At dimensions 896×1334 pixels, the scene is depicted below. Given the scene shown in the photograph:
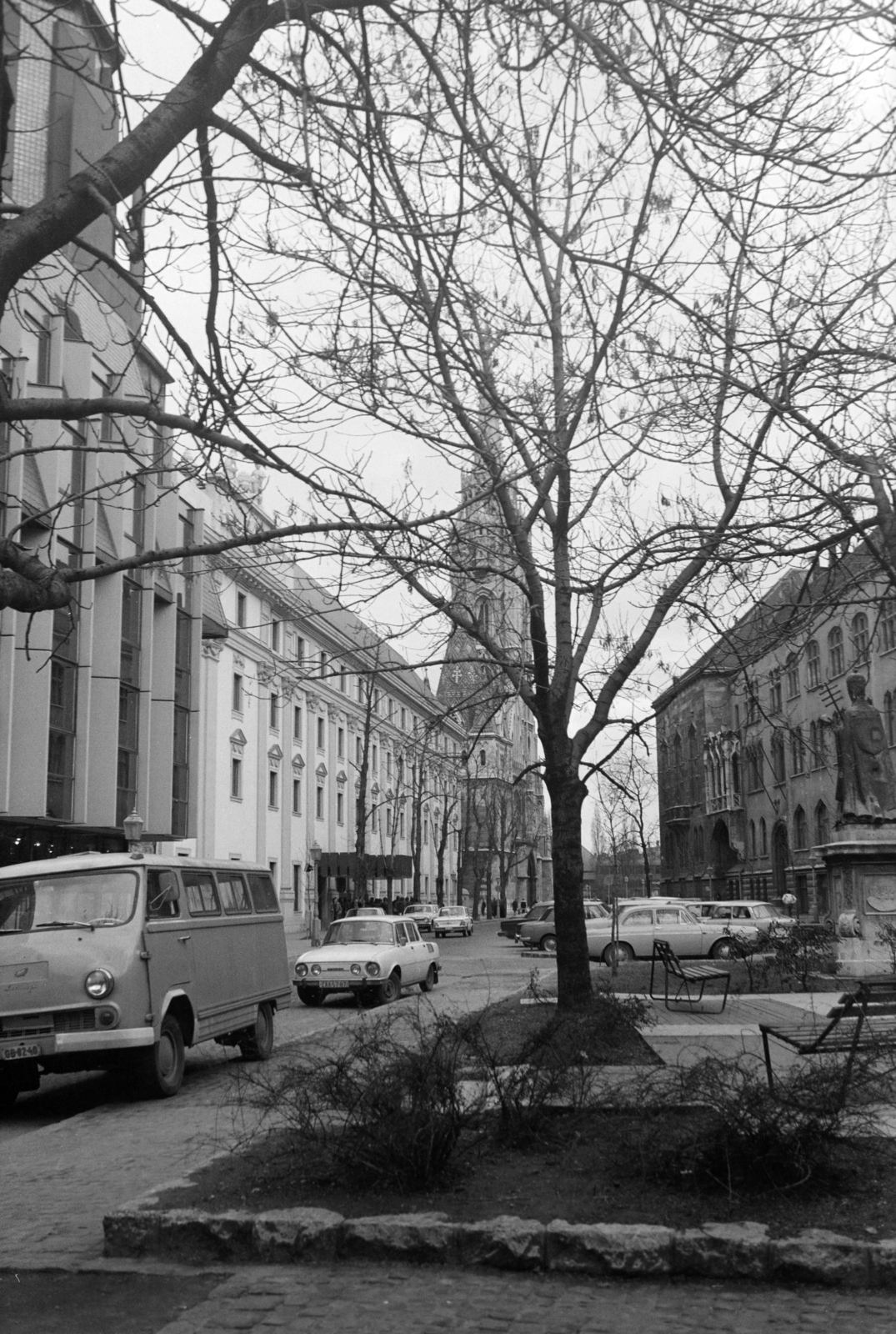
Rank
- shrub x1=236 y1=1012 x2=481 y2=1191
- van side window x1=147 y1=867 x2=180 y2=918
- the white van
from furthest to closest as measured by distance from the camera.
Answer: van side window x1=147 y1=867 x2=180 y2=918 → the white van → shrub x1=236 y1=1012 x2=481 y2=1191

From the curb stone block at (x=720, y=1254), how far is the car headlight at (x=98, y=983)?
670 cm

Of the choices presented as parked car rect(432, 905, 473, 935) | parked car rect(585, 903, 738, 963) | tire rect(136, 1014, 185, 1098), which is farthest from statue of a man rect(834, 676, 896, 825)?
parked car rect(432, 905, 473, 935)

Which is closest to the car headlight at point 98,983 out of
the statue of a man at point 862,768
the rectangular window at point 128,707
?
the statue of a man at point 862,768

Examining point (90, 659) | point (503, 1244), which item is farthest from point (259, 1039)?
point (90, 659)

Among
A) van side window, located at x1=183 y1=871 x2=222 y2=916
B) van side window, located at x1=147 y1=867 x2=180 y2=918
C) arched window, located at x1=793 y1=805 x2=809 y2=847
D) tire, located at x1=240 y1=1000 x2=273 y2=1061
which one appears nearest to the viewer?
van side window, located at x1=147 y1=867 x2=180 y2=918

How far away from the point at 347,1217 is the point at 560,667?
8.88 metres

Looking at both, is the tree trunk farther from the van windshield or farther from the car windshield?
the car windshield

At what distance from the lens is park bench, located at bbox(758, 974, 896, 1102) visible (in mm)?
7207

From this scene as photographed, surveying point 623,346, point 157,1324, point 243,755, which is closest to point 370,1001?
point 623,346

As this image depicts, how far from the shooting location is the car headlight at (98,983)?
11.0 metres

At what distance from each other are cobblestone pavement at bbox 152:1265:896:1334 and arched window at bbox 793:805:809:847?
2137 inches

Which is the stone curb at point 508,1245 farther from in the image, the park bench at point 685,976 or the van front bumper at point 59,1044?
the park bench at point 685,976

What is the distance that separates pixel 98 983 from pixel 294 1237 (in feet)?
18.6

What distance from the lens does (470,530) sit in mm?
8734
